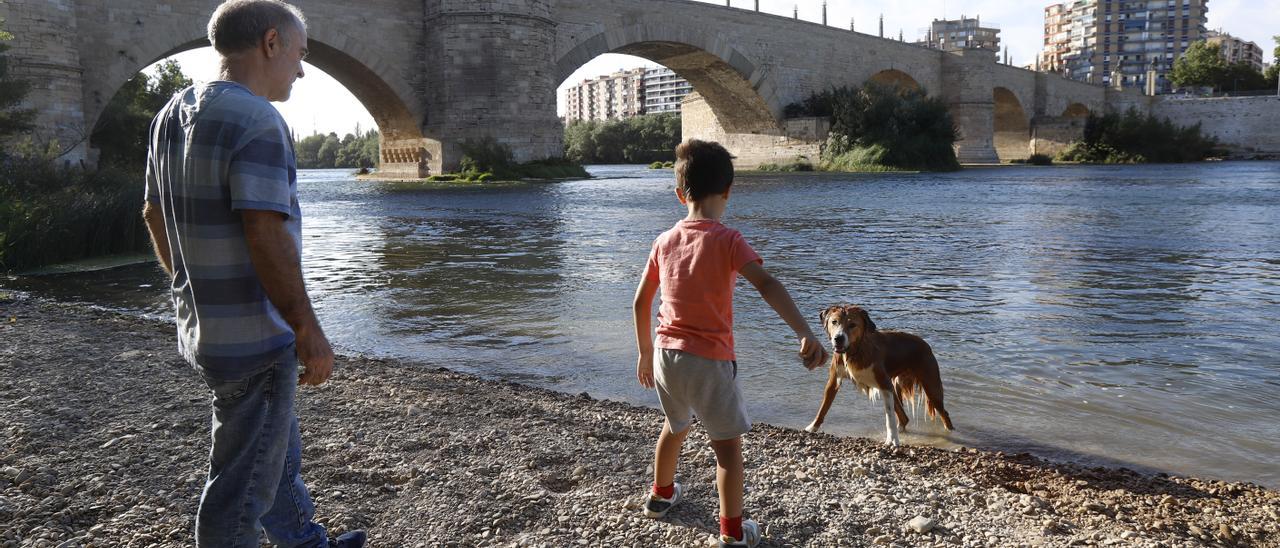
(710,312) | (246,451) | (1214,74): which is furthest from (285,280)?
(1214,74)

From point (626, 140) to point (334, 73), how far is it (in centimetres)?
4588

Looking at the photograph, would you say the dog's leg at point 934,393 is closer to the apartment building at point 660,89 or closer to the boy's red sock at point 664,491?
the boy's red sock at point 664,491

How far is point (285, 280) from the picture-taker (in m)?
1.77

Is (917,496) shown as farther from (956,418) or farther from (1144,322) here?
(1144,322)

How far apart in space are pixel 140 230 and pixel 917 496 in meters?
10.0

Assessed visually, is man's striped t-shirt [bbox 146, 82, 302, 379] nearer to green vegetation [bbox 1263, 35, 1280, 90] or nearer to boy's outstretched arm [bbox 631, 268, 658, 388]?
boy's outstretched arm [bbox 631, 268, 658, 388]

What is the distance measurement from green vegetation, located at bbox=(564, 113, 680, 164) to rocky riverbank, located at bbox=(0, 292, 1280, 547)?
228ft

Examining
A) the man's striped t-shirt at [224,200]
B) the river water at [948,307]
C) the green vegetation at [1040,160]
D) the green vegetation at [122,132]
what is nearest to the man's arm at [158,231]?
the man's striped t-shirt at [224,200]

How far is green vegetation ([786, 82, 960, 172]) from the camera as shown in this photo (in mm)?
38594

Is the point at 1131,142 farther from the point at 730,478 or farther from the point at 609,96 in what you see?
→ the point at 609,96

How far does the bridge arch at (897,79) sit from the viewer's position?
4797 centimetres

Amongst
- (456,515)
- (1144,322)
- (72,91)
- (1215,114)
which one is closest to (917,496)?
(456,515)

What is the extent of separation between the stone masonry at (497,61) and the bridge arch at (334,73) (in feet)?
0.15

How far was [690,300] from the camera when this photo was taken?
2.33 metres
